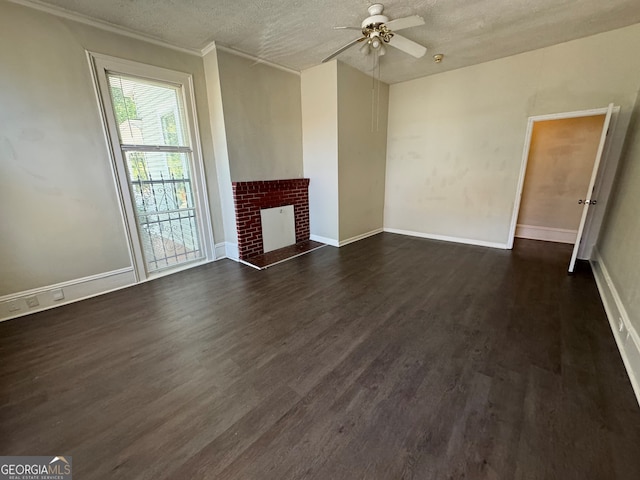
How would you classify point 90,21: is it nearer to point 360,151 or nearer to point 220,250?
point 220,250

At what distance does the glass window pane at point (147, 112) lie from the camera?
304 cm

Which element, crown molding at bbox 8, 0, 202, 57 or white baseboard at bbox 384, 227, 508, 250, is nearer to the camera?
crown molding at bbox 8, 0, 202, 57

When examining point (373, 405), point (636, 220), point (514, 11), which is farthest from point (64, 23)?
point (636, 220)

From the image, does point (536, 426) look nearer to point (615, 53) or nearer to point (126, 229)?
point (126, 229)

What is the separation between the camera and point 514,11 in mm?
2691

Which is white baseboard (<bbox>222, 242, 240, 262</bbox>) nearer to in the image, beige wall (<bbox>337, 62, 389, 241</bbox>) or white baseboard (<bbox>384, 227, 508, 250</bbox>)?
beige wall (<bbox>337, 62, 389, 241</bbox>)

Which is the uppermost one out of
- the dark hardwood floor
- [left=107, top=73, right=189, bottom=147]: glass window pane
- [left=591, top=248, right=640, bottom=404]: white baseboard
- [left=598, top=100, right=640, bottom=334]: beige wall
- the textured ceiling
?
the textured ceiling

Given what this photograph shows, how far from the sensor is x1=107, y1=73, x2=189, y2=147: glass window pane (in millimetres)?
3037

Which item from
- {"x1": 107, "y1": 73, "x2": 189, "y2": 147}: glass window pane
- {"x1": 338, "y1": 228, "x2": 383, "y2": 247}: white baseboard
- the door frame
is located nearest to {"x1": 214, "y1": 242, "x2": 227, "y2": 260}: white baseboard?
{"x1": 107, "y1": 73, "x2": 189, "y2": 147}: glass window pane

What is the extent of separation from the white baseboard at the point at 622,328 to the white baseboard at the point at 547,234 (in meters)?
1.76

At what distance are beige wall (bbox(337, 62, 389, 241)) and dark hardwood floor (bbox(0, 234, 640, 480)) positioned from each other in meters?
2.08

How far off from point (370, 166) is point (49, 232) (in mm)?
4625

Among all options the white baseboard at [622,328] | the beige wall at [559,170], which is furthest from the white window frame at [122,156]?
the beige wall at [559,170]

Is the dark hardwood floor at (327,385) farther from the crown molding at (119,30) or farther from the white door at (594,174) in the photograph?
the crown molding at (119,30)
